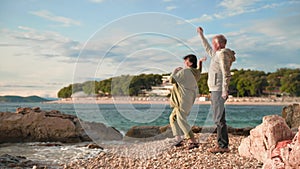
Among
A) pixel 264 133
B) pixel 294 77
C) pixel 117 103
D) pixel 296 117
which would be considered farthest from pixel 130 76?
pixel 294 77

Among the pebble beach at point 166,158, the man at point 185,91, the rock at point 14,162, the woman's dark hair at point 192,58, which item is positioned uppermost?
the woman's dark hair at point 192,58

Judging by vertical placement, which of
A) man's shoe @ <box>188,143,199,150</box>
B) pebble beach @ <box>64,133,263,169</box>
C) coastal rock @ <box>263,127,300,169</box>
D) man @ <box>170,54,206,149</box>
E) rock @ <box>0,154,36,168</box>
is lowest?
rock @ <box>0,154,36,168</box>

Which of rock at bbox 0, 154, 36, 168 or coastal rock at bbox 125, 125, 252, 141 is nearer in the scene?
rock at bbox 0, 154, 36, 168

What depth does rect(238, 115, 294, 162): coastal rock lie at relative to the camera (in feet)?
17.3

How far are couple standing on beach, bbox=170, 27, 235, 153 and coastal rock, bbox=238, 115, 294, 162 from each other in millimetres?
484

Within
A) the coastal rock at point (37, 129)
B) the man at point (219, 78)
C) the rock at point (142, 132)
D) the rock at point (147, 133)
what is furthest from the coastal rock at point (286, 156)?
the coastal rock at point (37, 129)

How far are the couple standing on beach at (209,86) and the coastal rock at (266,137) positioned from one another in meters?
0.48

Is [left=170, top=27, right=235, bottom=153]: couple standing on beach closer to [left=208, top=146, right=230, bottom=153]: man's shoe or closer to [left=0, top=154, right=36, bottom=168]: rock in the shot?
[left=208, top=146, right=230, bottom=153]: man's shoe

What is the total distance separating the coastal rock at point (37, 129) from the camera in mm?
10438

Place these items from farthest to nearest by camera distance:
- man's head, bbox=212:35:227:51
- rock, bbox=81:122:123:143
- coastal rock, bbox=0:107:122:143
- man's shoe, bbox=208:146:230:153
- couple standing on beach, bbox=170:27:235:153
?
1. coastal rock, bbox=0:107:122:143
2. rock, bbox=81:122:123:143
3. man's shoe, bbox=208:146:230:153
4. man's head, bbox=212:35:227:51
5. couple standing on beach, bbox=170:27:235:153

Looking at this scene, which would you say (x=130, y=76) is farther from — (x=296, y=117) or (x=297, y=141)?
(x=296, y=117)

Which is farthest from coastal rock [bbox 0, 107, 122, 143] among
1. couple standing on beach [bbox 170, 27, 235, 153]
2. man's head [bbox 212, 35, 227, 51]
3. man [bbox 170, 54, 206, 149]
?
man's head [bbox 212, 35, 227, 51]

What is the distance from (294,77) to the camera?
57375mm

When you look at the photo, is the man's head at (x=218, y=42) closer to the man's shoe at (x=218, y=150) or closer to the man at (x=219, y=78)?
the man at (x=219, y=78)
